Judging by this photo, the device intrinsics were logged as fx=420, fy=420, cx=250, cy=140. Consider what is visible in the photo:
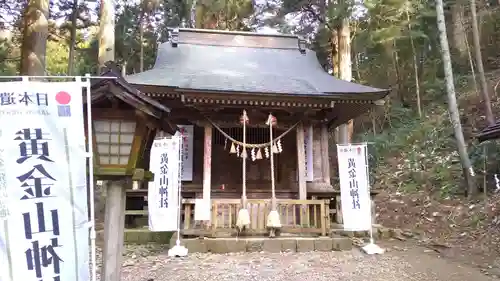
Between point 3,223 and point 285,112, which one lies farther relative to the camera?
point 285,112

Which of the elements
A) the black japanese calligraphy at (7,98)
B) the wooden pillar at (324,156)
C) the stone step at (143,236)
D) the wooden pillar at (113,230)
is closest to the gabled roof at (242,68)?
the wooden pillar at (324,156)

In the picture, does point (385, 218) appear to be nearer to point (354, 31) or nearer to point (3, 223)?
point (354, 31)

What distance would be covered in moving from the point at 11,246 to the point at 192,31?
412 inches

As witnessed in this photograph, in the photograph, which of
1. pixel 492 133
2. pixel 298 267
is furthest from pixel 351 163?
pixel 298 267

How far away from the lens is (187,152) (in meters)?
10.5

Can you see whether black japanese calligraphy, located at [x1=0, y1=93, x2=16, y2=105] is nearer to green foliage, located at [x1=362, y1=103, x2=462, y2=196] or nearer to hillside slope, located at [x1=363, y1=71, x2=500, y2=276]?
hillside slope, located at [x1=363, y1=71, x2=500, y2=276]

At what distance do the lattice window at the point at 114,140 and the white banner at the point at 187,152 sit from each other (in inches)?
242

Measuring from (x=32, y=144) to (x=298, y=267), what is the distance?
4.83 metres

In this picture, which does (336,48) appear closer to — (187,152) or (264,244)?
(187,152)

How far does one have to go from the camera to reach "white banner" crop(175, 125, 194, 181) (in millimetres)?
10438

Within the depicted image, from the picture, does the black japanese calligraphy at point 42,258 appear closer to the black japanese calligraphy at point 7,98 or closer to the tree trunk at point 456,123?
the black japanese calligraphy at point 7,98

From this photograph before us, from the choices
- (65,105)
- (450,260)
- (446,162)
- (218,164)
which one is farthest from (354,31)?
(65,105)

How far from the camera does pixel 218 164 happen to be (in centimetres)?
1098

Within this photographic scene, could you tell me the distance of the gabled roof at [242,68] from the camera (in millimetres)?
9508
